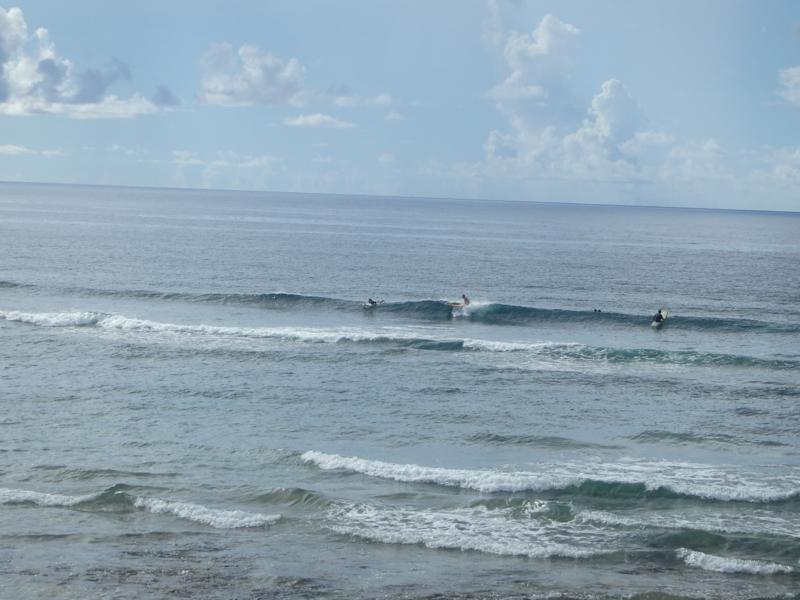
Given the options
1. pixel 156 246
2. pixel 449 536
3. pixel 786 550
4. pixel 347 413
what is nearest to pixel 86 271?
pixel 156 246

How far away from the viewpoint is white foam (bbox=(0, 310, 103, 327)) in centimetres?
5199

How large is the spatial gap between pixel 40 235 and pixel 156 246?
21.7m

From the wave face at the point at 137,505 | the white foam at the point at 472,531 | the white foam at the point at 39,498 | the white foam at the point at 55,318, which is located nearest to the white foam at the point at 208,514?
the wave face at the point at 137,505

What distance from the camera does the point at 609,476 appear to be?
27.1 m

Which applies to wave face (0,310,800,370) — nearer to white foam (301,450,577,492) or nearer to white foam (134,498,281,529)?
white foam (301,450,577,492)

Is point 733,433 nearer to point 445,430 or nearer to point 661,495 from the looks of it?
point 661,495

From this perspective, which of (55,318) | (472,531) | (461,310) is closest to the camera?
(472,531)

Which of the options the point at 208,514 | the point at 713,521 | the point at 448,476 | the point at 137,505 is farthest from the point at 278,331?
the point at 713,521

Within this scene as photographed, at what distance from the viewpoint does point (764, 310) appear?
205 ft

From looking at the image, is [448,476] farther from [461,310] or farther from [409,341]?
[461,310]

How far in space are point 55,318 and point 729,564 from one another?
43.7 m

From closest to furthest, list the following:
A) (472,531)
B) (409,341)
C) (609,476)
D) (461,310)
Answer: (472,531) < (609,476) < (409,341) < (461,310)

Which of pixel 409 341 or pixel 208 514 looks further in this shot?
pixel 409 341

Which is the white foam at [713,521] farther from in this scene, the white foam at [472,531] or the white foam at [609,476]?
the white foam at [609,476]
